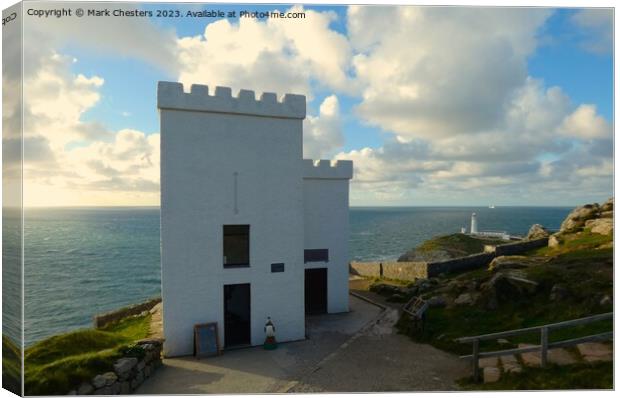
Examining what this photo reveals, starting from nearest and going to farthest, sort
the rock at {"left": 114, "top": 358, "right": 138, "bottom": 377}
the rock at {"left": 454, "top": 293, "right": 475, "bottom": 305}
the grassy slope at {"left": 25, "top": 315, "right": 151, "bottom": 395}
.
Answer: the grassy slope at {"left": 25, "top": 315, "right": 151, "bottom": 395}, the rock at {"left": 114, "top": 358, "right": 138, "bottom": 377}, the rock at {"left": 454, "top": 293, "right": 475, "bottom": 305}

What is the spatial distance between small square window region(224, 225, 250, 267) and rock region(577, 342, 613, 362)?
9194 millimetres

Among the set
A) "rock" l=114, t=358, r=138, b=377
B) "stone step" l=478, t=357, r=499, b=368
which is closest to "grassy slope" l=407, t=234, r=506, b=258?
"stone step" l=478, t=357, r=499, b=368

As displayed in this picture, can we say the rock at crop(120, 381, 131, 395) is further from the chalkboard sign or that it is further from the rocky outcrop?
the rocky outcrop

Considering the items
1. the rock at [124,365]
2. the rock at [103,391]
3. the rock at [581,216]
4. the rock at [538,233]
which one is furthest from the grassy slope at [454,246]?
the rock at [103,391]

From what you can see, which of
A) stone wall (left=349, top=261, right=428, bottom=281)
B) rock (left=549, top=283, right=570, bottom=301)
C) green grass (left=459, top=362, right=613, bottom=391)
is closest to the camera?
green grass (left=459, top=362, right=613, bottom=391)

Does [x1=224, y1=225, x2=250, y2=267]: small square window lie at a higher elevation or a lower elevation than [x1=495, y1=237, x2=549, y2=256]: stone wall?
higher

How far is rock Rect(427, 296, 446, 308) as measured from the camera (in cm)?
1577

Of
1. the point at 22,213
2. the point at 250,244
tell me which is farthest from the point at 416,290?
the point at 22,213

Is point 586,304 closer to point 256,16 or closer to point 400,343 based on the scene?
point 400,343

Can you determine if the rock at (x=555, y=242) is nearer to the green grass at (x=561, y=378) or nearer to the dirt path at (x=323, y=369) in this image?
the dirt path at (x=323, y=369)

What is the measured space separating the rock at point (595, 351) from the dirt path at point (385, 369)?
2.67 metres

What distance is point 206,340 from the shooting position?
39.3 feet

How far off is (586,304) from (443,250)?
1886cm

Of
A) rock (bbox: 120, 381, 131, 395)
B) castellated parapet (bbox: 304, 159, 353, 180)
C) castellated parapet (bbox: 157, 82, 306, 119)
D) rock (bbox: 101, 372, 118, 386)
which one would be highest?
castellated parapet (bbox: 157, 82, 306, 119)
